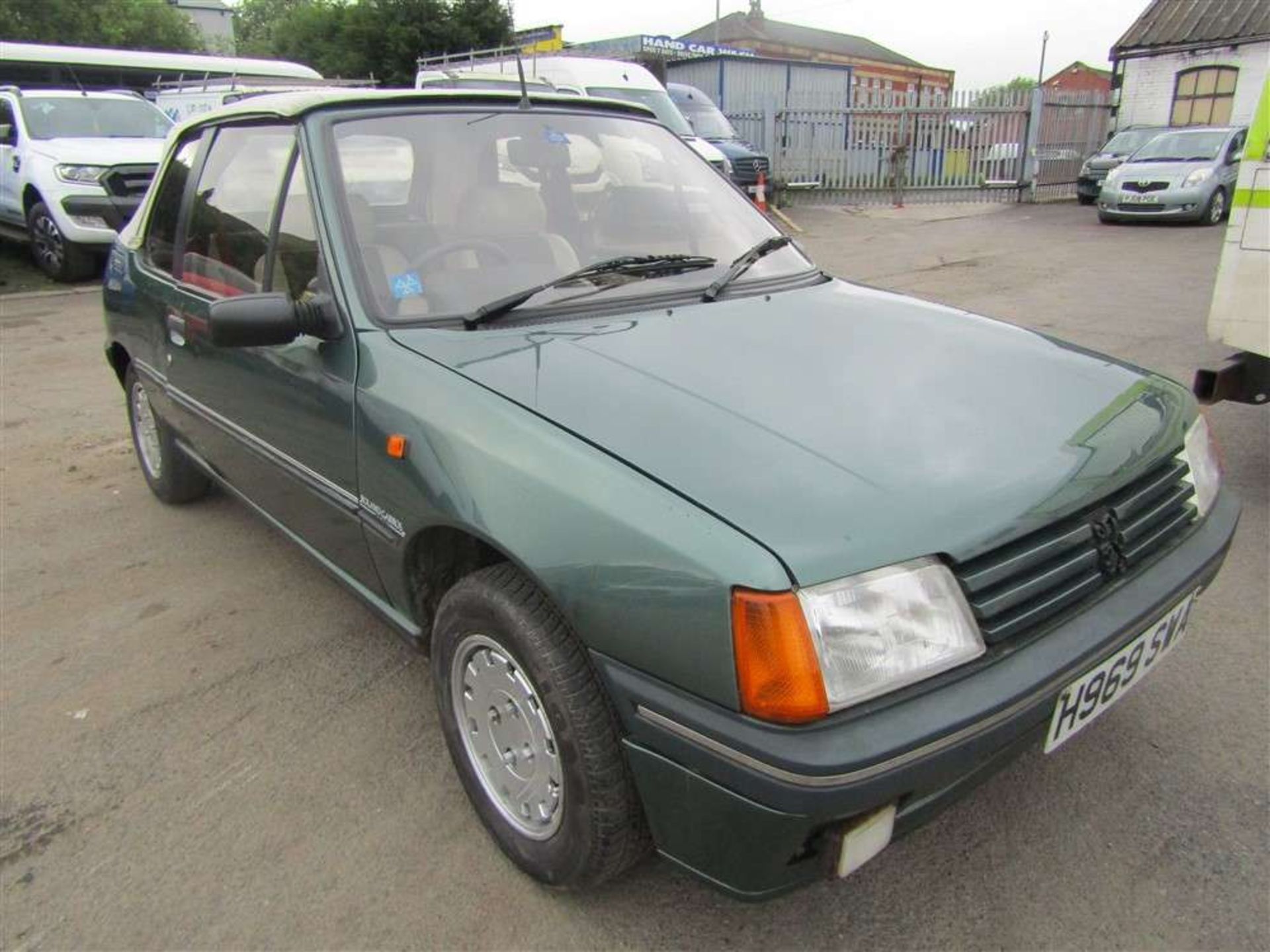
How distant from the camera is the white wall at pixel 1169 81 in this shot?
69.2 feet

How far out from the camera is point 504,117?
2938 millimetres

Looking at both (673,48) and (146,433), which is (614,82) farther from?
(673,48)

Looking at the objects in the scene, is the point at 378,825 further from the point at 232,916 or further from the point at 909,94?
the point at 909,94

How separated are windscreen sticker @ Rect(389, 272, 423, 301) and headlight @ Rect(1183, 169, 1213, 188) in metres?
14.9

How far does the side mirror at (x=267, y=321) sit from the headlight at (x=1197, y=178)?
1511 cm

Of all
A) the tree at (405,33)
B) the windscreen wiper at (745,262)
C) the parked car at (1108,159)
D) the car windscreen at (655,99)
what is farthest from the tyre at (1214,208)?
the tree at (405,33)

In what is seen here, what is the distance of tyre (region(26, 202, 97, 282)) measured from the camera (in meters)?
10.2

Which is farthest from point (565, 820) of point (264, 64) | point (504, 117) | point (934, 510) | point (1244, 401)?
point (264, 64)

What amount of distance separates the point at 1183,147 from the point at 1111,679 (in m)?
16.0

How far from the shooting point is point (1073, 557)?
1839mm

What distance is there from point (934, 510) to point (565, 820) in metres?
0.99

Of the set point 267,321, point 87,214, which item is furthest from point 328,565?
point 87,214

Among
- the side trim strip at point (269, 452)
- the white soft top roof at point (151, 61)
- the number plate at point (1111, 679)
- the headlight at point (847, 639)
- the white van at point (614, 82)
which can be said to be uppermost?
the white soft top roof at point (151, 61)

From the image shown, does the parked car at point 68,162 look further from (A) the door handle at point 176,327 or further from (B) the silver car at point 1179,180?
(B) the silver car at point 1179,180
